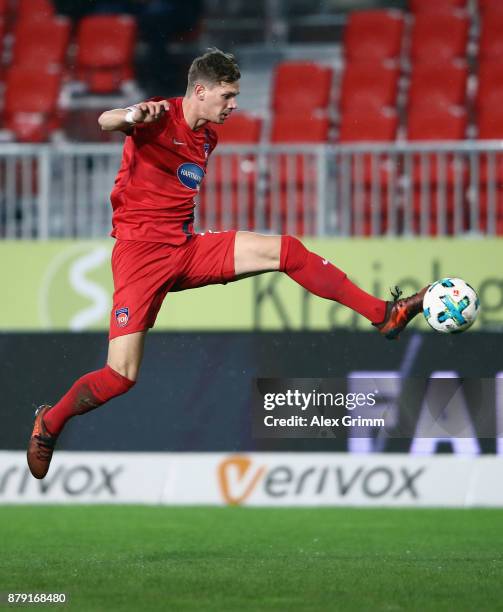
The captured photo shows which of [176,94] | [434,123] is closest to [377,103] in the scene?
[434,123]

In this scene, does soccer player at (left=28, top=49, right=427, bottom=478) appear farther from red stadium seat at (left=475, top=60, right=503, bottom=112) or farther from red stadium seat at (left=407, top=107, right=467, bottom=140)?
red stadium seat at (left=475, top=60, right=503, bottom=112)

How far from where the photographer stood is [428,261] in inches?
511

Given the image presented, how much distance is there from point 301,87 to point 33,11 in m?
4.09


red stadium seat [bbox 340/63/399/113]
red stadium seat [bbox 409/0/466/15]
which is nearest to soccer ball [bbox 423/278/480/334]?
red stadium seat [bbox 340/63/399/113]

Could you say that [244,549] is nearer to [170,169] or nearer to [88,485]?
[170,169]

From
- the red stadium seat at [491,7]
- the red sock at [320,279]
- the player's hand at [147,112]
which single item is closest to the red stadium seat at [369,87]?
the red stadium seat at [491,7]

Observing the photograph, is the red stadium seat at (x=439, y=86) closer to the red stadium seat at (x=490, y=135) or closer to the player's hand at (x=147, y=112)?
the red stadium seat at (x=490, y=135)

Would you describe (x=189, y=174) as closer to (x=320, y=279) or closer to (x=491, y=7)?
(x=320, y=279)

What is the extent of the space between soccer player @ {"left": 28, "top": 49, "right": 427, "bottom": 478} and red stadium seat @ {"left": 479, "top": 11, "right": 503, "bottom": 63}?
28.5ft

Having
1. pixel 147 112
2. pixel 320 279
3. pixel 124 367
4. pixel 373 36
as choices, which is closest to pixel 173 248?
pixel 124 367

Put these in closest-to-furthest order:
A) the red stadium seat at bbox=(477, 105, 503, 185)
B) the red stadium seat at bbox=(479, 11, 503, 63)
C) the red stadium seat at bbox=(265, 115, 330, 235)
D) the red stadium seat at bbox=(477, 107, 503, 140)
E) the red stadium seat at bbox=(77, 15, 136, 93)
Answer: the red stadium seat at bbox=(477, 105, 503, 185) < the red stadium seat at bbox=(265, 115, 330, 235) < the red stadium seat at bbox=(477, 107, 503, 140) < the red stadium seat at bbox=(479, 11, 503, 63) < the red stadium seat at bbox=(77, 15, 136, 93)

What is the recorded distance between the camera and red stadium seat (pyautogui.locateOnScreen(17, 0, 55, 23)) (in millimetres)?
18000

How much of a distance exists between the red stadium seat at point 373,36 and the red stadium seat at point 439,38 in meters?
0.22

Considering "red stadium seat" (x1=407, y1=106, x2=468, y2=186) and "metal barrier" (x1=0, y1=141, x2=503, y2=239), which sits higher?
"red stadium seat" (x1=407, y1=106, x2=468, y2=186)
